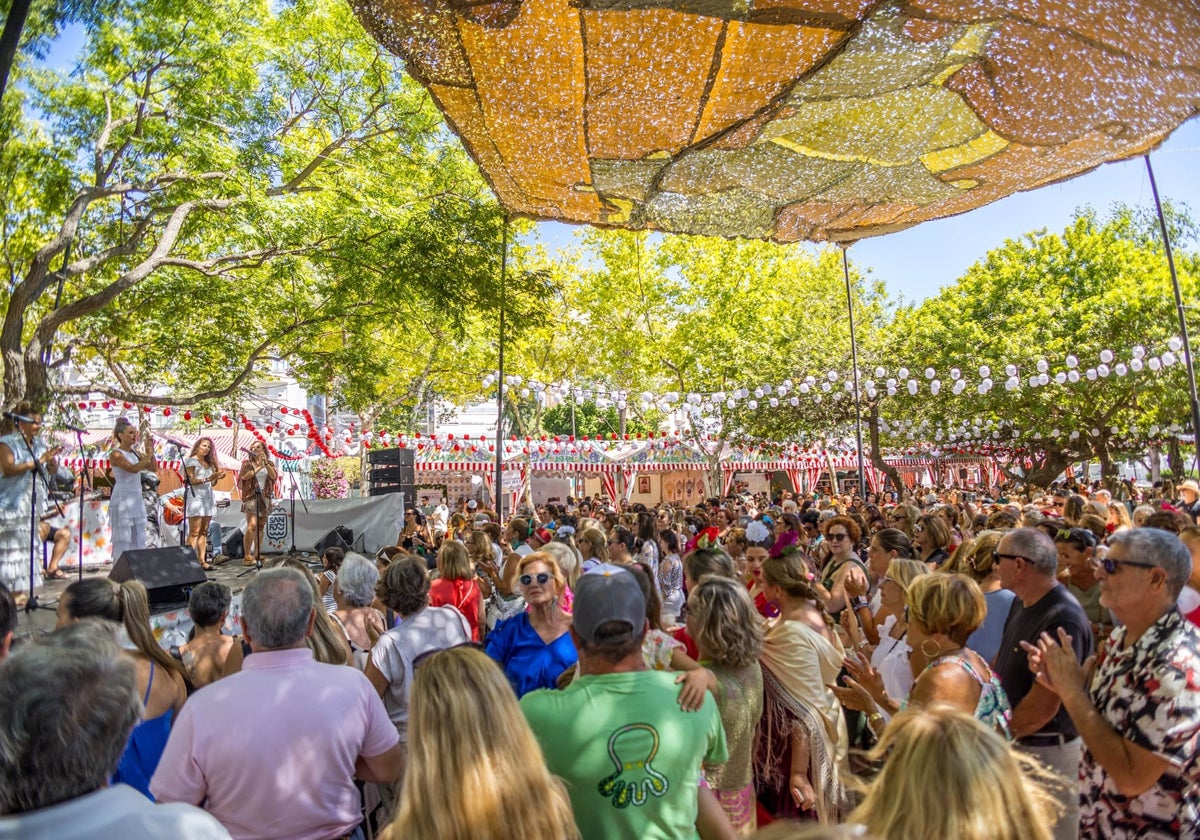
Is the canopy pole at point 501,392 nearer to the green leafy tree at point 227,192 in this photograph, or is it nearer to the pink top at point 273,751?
the green leafy tree at point 227,192

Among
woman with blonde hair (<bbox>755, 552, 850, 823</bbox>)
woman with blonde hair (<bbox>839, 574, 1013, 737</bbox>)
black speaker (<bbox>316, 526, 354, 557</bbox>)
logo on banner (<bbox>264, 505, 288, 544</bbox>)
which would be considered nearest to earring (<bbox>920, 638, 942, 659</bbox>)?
woman with blonde hair (<bbox>839, 574, 1013, 737</bbox>)

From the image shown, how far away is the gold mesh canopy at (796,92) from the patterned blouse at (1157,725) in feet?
7.34

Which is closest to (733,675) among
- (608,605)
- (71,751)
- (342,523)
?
(608,605)

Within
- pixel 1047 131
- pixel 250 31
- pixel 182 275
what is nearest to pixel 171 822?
pixel 1047 131

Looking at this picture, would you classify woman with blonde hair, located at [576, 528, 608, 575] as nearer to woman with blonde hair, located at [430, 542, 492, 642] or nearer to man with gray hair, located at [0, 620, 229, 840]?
woman with blonde hair, located at [430, 542, 492, 642]

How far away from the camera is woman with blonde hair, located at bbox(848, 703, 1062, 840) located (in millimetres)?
1403

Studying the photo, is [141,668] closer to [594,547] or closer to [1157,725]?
[1157,725]

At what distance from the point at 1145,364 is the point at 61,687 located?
89.2 feet

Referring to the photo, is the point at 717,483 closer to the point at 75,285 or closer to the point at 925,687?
the point at 75,285

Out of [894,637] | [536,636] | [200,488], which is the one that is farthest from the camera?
[200,488]

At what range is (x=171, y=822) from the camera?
1.34 metres

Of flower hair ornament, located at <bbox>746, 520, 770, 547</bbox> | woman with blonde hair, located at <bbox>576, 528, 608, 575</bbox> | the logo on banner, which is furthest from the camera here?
the logo on banner

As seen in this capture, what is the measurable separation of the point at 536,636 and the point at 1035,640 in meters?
2.09

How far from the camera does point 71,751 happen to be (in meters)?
1.37
